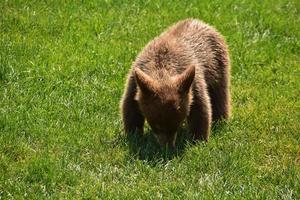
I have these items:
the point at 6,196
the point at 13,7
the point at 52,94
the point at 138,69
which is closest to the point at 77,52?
the point at 52,94

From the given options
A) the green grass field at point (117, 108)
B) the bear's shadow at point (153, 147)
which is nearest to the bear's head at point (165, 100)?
the bear's shadow at point (153, 147)

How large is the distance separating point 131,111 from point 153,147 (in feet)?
1.54

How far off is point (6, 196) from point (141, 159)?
1.41 m

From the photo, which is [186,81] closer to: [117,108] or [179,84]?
[179,84]

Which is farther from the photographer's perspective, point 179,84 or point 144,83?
point 179,84

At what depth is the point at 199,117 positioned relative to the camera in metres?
7.29

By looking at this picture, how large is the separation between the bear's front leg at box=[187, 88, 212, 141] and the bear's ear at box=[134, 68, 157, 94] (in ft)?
2.17

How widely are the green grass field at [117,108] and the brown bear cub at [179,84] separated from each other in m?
0.25

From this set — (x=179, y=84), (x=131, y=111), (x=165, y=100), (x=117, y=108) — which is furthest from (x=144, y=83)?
(x=117, y=108)

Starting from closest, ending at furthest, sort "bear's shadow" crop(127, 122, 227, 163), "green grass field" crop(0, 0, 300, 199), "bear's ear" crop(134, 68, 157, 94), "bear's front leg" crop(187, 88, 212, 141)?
1. "green grass field" crop(0, 0, 300, 199)
2. "bear's ear" crop(134, 68, 157, 94)
3. "bear's shadow" crop(127, 122, 227, 163)
4. "bear's front leg" crop(187, 88, 212, 141)

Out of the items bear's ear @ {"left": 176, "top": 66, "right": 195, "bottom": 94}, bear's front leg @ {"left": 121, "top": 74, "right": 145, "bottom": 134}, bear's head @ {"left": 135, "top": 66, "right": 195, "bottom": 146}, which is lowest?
bear's front leg @ {"left": 121, "top": 74, "right": 145, "bottom": 134}

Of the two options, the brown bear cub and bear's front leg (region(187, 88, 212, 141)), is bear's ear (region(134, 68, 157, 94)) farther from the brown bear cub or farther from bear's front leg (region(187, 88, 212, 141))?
bear's front leg (region(187, 88, 212, 141))

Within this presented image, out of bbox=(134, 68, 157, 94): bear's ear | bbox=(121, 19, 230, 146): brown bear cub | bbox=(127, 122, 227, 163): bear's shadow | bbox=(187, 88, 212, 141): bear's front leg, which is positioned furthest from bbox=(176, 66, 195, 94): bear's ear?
bbox=(127, 122, 227, 163): bear's shadow

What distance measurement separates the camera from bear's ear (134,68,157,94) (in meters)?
6.71
